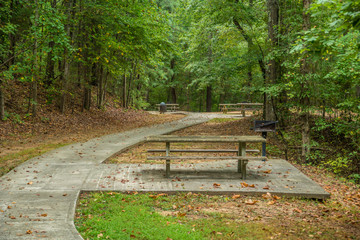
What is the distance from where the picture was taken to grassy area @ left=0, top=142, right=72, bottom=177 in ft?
23.5

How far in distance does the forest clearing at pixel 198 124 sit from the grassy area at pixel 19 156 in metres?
0.03

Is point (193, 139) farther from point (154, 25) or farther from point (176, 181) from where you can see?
point (154, 25)

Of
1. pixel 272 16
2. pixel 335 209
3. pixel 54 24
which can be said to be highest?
pixel 272 16

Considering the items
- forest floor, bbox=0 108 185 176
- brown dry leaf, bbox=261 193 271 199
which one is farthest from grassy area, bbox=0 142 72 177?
brown dry leaf, bbox=261 193 271 199

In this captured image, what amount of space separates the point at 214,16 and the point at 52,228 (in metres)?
12.1

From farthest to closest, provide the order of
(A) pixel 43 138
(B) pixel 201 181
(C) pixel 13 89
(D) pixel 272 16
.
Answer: (C) pixel 13 89 < (D) pixel 272 16 < (A) pixel 43 138 < (B) pixel 201 181

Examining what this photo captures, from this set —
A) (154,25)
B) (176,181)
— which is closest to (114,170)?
(176,181)

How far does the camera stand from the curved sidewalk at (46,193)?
381 centimetres

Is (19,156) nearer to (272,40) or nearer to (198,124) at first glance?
(272,40)

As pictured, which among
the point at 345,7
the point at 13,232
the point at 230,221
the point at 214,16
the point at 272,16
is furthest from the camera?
the point at 214,16

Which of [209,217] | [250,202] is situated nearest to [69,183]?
[209,217]

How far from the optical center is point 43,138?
11.3 m

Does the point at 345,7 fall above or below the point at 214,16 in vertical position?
below

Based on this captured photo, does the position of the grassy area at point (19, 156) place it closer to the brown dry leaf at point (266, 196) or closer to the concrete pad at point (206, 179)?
the concrete pad at point (206, 179)
